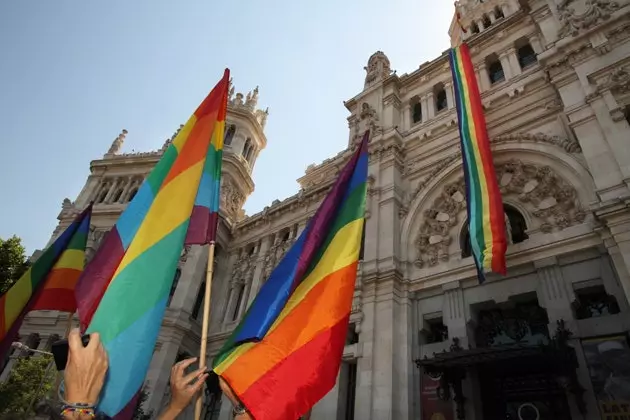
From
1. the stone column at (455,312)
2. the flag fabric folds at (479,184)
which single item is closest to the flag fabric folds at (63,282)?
the stone column at (455,312)

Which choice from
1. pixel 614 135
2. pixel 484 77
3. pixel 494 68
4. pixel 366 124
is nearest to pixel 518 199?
pixel 614 135

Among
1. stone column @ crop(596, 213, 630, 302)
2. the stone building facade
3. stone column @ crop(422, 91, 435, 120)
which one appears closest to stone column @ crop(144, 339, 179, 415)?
the stone building facade

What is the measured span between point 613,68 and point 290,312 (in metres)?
13.2

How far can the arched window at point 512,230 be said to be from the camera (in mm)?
12758

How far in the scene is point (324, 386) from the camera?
221 inches

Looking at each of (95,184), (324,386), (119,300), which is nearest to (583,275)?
(324,386)

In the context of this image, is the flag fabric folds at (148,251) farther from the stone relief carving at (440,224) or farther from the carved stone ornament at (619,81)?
the carved stone ornament at (619,81)

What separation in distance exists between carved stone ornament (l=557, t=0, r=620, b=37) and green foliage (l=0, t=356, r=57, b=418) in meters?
25.2

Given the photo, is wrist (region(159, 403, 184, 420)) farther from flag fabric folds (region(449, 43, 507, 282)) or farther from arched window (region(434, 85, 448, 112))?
arched window (region(434, 85, 448, 112))

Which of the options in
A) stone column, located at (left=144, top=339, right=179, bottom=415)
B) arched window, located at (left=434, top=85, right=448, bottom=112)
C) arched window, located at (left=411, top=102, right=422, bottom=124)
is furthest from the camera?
arched window, located at (left=411, top=102, right=422, bottom=124)

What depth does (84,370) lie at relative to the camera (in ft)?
8.66

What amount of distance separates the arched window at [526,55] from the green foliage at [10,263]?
25.9 metres

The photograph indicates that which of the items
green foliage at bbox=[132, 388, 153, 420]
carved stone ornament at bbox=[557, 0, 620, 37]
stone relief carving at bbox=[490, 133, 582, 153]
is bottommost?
green foliage at bbox=[132, 388, 153, 420]

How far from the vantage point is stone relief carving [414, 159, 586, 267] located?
1204cm
